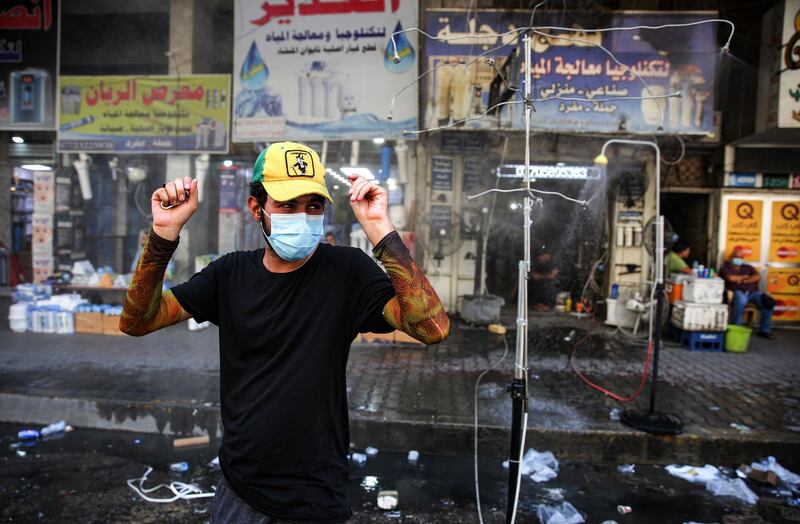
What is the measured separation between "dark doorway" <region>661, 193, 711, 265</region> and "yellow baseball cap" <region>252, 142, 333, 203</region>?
31.2 ft

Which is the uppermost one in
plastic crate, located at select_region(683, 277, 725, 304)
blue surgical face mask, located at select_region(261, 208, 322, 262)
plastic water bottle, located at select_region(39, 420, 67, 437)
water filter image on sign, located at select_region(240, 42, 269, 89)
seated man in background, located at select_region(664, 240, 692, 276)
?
water filter image on sign, located at select_region(240, 42, 269, 89)

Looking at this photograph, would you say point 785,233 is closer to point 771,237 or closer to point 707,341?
point 771,237

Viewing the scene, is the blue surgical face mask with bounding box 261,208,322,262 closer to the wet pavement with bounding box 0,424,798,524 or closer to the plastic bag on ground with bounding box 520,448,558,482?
the wet pavement with bounding box 0,424,798,524

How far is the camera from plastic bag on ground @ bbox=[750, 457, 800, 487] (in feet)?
13.0

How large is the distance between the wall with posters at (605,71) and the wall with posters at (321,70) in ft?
2.05

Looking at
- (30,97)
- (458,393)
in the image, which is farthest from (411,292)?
(30,97)

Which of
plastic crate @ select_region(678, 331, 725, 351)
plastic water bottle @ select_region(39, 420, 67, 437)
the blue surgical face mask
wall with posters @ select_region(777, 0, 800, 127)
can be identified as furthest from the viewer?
wall with posters @ select_region(777, 0, 800, 127)

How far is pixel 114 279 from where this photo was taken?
28.2 ft

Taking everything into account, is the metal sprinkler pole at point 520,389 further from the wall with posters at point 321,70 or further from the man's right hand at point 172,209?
the wall with posters at point 321,70

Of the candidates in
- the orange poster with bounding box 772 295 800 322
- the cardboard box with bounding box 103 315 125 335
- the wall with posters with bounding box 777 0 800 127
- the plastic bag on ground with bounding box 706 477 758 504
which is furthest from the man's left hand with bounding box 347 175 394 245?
the orange poster with bounding box 772 295 800 322

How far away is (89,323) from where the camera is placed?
314 inches

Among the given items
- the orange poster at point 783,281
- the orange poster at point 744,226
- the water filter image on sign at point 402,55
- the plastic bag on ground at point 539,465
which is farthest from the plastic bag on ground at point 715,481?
the orange poster at point 783,281

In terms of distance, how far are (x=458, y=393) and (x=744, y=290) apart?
6.58m

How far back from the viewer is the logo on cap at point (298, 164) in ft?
5.30
